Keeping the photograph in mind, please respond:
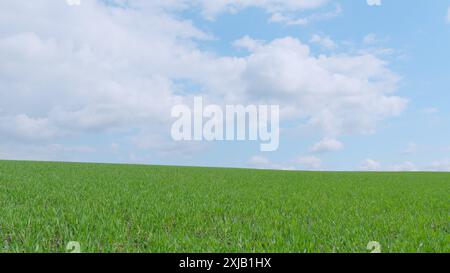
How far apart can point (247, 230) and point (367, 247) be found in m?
2.23

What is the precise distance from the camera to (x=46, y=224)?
7.04 meters

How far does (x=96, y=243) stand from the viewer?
5.89 metres

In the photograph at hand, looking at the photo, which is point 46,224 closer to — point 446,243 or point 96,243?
point 96,243

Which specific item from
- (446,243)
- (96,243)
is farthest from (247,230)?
(446,243)

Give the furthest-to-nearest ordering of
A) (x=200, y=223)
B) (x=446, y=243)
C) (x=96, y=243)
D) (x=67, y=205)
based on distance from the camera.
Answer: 1. (x=67, y=205)
2. (x=200, y=223)
3. (x=446, y=243)
4. (x=96, y=243)

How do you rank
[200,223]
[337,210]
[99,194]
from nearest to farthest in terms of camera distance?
1. [200,223]
2. [337,210]
3. [99,194]

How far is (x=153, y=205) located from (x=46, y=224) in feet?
9.28
